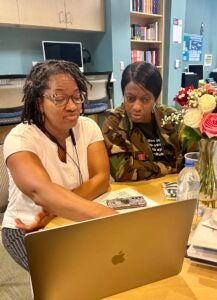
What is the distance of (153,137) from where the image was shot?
1.52m

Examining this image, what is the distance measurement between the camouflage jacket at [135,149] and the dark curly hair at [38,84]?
0.32 meters

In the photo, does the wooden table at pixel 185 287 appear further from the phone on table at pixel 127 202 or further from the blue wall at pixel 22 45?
the blue wall at pixel 22 45

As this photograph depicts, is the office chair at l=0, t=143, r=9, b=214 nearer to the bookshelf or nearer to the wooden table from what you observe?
the wooden table

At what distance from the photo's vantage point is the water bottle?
988 mm

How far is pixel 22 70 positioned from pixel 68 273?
3691mm

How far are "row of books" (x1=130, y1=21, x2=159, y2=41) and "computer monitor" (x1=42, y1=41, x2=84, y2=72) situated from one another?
1099 millimetres

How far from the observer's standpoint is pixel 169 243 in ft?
2.15

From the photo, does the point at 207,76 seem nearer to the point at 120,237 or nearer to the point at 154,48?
the point at 154,48

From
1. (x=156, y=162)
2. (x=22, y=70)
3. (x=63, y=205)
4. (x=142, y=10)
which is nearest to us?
(x=63, y=205)

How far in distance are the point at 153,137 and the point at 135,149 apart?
136mm

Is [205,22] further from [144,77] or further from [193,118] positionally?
[193,118]

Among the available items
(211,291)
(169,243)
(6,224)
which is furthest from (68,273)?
(6,224)

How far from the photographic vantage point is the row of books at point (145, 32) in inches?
179

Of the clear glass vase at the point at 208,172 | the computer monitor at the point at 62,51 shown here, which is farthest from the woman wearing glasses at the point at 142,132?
the computer monitor at the point at 62,51
